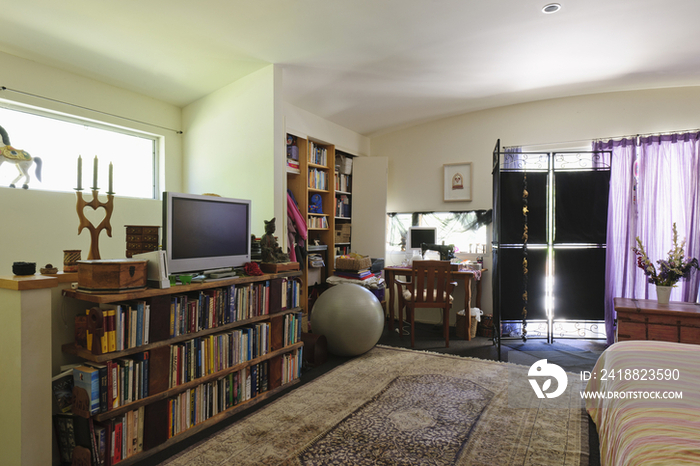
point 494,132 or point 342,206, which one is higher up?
point 494,132

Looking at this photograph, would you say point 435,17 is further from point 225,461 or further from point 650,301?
point 650,301

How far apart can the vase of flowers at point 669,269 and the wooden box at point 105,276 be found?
444 cm

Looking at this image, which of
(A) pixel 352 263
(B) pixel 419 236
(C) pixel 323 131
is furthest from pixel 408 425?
(C) pixel 323 131

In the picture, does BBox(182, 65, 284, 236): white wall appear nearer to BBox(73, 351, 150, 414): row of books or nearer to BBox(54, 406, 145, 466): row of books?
BBox(73, 351, 150, 414): row of books

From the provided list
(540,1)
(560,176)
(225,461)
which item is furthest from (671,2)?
(225,461)

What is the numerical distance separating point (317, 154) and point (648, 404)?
4089mm

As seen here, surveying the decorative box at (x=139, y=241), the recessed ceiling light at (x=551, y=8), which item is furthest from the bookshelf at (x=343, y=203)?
the recessed ceiling light at (x=551, y=8)

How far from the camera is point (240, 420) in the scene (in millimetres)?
2451

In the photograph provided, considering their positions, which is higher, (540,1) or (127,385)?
(540,1)

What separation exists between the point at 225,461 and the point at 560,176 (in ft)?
13.4

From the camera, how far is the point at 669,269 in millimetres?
3672

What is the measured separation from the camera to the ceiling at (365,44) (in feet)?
8.36

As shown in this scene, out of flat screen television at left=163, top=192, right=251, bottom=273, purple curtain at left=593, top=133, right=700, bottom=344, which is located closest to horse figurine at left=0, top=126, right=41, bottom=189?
flat screen television at left=163, top=192, right=251, bottom=273

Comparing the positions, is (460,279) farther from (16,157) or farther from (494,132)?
(16,157)
